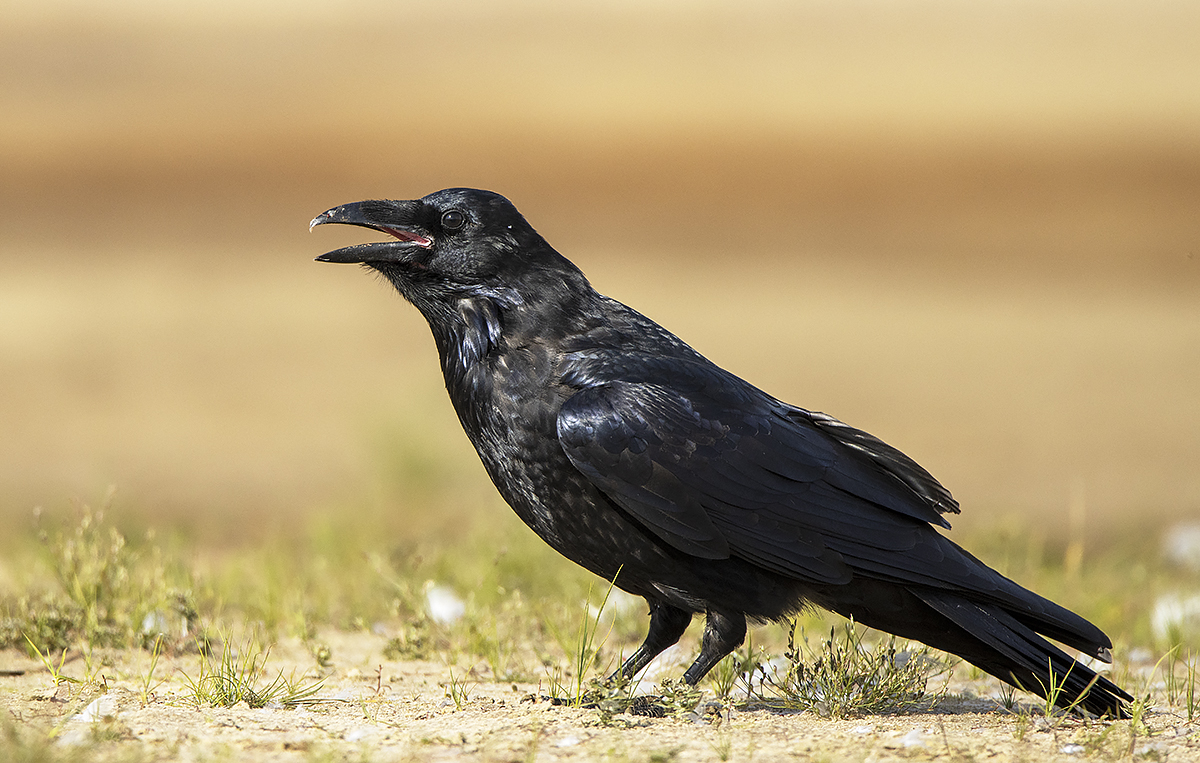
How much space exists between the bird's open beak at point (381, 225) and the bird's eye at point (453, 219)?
83 millimetres

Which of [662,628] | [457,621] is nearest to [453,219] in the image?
[662,628]

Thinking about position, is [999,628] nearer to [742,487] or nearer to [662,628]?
[742,487]

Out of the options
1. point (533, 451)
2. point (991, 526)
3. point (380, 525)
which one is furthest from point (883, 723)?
point (380, 525)

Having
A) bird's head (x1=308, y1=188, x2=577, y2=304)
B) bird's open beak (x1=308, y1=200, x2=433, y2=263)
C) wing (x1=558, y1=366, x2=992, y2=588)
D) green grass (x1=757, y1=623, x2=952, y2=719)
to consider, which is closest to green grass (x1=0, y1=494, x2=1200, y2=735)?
green grass (x1=757, y1=623, x2=952, y2=719)

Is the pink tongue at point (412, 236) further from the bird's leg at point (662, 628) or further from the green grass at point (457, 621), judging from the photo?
the bird's leg at point (662, 628)

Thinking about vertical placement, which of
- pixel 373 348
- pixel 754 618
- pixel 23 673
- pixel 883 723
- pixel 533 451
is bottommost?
pixel 23 673

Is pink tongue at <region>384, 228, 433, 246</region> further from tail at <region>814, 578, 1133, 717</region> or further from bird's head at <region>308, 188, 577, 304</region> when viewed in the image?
tail at <region>814, 578, 1133, 717</region>

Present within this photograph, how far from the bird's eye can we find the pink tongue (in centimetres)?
8

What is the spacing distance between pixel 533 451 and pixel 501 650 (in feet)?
4.25

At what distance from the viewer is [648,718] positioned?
359 centimetres

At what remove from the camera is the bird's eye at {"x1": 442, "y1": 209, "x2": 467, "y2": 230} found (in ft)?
13.8

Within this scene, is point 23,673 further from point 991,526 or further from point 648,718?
point 991,526

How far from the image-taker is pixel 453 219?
13.8 feet

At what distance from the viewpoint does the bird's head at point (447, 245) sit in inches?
164
